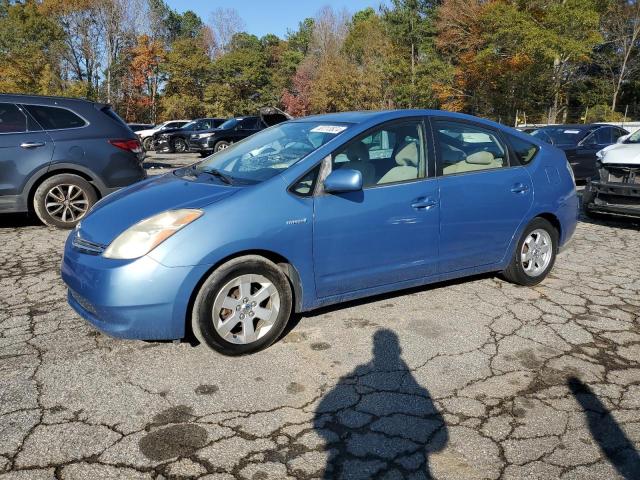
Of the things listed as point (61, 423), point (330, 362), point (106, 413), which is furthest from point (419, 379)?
point (61, 423)

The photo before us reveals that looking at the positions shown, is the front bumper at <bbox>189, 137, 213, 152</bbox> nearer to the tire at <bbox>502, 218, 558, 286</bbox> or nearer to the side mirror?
the tire at <bbox>502, 218, 558, 286</bbox>

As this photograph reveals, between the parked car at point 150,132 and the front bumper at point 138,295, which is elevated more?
the parked car at point 150,132

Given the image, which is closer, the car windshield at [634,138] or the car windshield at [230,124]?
the car windshield at [634,138]

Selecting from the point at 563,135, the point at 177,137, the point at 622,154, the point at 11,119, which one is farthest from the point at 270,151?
the point at 177,137

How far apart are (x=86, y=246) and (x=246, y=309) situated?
109 cm

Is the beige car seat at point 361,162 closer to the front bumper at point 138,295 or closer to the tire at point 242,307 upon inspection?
the tire at point 242,307

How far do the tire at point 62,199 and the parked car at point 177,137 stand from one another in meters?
15.6

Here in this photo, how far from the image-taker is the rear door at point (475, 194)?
4.11 meters

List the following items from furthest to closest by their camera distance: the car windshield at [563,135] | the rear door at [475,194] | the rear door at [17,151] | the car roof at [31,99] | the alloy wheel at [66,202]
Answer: the car windshield at [563,135] < the alloy wheel at [66,202] < the car roof at [31,99] < the rear door at [17,151] < the rear door at [475,194]

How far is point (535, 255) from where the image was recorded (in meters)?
4.80

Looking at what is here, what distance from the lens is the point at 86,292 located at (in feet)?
10.5

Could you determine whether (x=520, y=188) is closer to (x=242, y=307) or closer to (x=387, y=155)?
(x=387, y=155)

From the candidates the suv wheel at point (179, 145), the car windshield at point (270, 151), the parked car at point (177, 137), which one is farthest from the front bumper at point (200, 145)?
the car windshield at point (270, 151)

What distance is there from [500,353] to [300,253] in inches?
58.4
